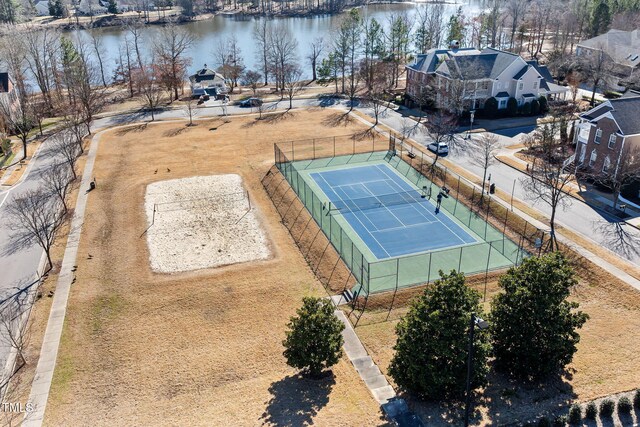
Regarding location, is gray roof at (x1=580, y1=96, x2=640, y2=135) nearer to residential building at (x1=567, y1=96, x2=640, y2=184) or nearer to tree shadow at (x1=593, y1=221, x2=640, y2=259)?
residential building at (x1=567, y1=96, x2=640, y2=184)

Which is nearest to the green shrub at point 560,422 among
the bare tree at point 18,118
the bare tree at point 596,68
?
the bare tree at point 18,118

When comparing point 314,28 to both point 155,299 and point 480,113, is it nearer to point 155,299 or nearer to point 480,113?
point 480,113

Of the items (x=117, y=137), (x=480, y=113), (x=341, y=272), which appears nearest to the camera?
(x=341, y=272)

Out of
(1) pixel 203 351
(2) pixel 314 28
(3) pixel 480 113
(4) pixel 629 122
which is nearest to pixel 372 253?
(1) pixel 203 351

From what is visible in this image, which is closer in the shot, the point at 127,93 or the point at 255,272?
the point at 255,272

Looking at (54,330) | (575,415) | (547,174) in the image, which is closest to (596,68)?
(547,174)

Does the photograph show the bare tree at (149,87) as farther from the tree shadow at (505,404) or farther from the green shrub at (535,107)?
the tree shadow at (505,404)
